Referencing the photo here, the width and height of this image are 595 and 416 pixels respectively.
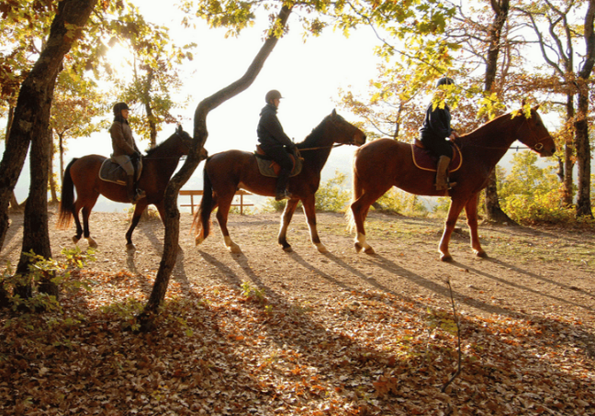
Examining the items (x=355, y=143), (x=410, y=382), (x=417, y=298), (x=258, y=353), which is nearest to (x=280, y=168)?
(x=355, y=143)

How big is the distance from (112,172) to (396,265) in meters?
5.62

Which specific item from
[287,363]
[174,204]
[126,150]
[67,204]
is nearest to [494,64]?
[126,150]

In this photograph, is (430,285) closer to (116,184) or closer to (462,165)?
(462,165)

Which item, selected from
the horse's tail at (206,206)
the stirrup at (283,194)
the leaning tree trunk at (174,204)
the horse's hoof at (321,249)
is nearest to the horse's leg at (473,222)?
the horse's hoof at (321,249)

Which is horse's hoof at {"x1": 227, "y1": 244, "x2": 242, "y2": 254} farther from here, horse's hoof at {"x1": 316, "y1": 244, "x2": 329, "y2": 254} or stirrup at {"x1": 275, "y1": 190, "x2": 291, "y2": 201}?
horse's hoof at {"x1": 316, "y1": 244, "x2": 329, "y2": 254}

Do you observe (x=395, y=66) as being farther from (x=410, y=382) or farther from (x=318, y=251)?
(x=318, y=251)

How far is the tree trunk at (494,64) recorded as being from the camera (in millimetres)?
11648

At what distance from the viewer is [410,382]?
335cm

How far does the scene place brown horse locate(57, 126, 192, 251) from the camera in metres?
7.58

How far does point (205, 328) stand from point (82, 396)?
57.4 inches

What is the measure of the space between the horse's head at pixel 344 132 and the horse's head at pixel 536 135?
3.04 m

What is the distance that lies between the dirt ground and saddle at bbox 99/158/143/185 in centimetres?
146

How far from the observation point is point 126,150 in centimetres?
732

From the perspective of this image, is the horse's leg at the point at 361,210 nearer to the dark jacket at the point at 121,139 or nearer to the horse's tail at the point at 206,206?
the horse's tail at the point at 206,206
